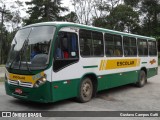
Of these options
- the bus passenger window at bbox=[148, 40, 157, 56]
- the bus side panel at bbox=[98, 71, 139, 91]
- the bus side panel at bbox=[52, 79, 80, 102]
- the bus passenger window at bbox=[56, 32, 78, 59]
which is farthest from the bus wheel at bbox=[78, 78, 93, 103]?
the bus passenger window at bbox=[148, 40, 157, 56]

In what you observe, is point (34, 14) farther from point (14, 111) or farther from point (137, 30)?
point (14, 111)

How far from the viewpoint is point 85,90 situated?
909 centimetres

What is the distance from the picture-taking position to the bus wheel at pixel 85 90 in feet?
28.9

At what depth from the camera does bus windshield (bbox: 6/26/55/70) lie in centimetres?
760

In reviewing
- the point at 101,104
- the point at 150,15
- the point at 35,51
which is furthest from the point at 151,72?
the point at 150,15

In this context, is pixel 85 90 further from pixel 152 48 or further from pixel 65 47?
pixel 152 48

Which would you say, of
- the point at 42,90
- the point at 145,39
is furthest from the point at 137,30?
the point at 42,90

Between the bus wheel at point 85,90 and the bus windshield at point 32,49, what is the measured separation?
196cm

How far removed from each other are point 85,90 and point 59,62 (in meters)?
1.85

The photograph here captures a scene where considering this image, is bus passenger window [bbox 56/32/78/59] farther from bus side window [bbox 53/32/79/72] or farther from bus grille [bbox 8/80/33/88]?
bus grille [bbox 8/80/33/88]

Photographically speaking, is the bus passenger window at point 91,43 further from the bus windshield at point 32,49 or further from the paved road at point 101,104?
the paved road at point 101,104

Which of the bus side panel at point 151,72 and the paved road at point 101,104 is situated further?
the bus side panel at point 151,72

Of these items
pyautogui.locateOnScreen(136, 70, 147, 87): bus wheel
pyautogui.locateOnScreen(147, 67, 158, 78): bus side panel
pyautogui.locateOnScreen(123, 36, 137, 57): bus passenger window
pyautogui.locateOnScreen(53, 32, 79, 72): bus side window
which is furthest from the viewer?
pyautogui.locateOnScreen(147, 67, 158, 78): bus side panel

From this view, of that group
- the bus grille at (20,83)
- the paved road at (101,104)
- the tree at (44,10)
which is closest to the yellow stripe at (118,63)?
the paved road at (101,104)
